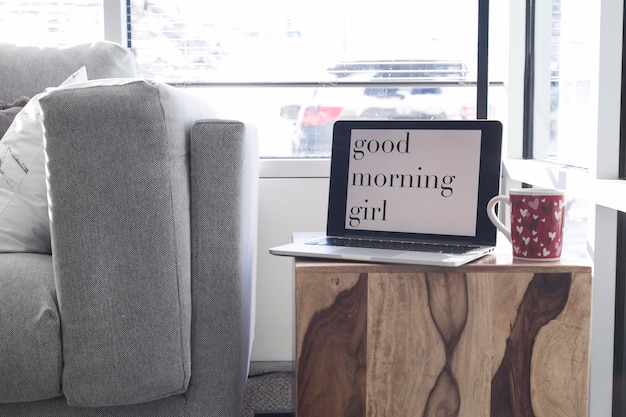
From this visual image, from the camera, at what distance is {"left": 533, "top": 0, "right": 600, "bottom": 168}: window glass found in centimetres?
139

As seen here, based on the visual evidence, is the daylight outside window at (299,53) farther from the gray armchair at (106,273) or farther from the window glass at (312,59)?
the gray armchair at (106,273)

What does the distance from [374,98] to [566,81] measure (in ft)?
2.31

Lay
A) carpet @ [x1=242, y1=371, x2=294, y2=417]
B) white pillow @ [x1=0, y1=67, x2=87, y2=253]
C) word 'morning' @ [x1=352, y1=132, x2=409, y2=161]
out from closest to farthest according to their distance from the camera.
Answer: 1. word 'morning' @ [x1=352, y1=132, x2=409, y2=161]
2. white pillow @ [x1=0, y1=67, x2=87, y2=253]
3. carpet @ [x1=242, y1=371, x2=294, y2=417]

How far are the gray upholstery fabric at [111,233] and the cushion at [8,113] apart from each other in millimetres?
533

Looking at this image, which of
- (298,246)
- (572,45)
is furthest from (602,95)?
(298,246)

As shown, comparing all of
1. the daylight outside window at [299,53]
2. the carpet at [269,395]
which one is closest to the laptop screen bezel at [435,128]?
the carpet at [269,395]

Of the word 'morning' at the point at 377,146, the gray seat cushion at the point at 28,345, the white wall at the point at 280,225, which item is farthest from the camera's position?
the white wall at the point at 280,225

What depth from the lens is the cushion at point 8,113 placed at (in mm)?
1606

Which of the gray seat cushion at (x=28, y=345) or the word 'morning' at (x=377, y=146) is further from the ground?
the word 'morning' at (x=377, y=146)

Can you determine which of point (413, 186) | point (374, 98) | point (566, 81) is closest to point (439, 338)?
point (413, 186)

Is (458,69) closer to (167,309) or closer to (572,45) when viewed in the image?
(572,45)

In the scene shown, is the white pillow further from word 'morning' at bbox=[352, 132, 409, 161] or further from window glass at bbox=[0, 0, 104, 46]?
window glass at bbox=[0, 0, 104, 46]

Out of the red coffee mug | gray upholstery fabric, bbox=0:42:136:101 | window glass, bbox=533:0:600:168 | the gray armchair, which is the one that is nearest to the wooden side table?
the red coffee mug

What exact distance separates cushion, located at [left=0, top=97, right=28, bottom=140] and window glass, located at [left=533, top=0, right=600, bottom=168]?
1268mm
